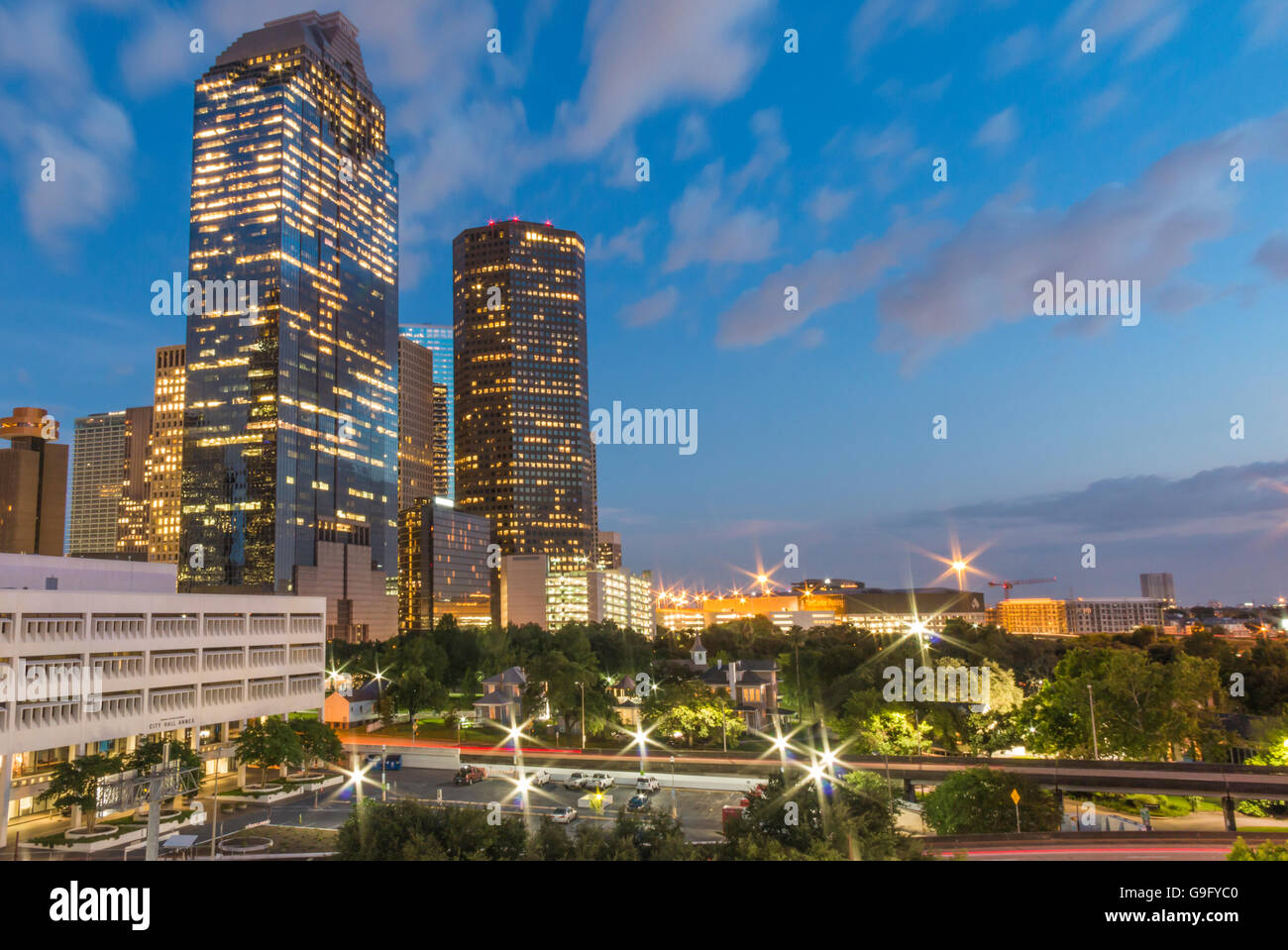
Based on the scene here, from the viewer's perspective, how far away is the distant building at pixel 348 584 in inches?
6220

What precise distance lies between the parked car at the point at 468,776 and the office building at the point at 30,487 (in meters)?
53.4

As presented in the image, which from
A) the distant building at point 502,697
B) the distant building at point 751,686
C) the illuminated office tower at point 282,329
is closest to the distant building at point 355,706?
the distant building at point 502,697

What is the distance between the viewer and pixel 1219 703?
6450 cm

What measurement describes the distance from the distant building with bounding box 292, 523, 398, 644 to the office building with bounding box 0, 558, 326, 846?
9784 cm

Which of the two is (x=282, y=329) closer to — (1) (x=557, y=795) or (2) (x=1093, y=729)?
(1) (x=557, y=795)

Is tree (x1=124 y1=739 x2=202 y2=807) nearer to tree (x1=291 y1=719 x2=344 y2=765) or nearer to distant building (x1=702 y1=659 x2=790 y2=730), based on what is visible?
tree (x1=291 y1=719 x2=344 y2=765)

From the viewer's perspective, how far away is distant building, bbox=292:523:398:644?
158m

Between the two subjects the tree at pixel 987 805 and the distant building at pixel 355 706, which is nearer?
the tree at pixel 987 805

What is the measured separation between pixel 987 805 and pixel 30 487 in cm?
9146

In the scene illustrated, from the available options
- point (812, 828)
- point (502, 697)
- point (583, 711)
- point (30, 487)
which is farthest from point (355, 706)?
point (812, 828)

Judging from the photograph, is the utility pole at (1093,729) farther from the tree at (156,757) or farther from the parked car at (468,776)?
the tree at (156,757)
